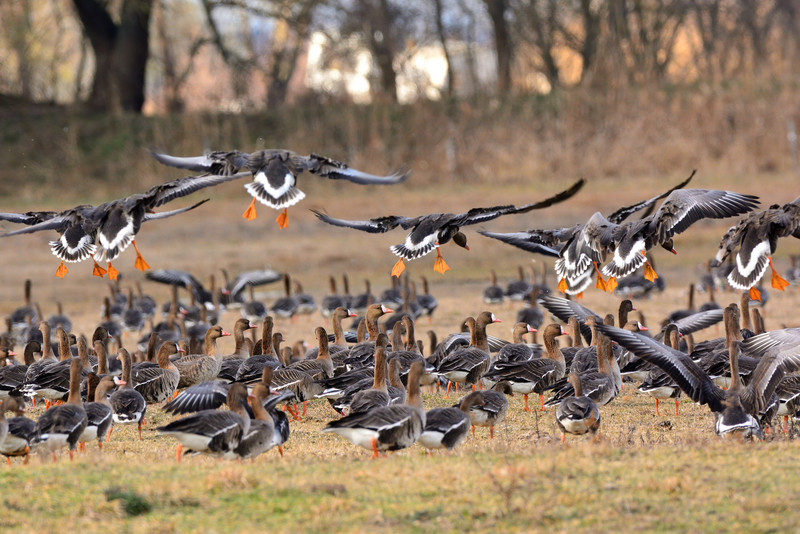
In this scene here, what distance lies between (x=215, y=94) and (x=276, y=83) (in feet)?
9.04

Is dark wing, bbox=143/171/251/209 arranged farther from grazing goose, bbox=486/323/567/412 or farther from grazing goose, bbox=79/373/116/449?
grazing goose, bbox=486/323/567/412

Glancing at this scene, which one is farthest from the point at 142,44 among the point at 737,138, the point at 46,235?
the point at 737,138

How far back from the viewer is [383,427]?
31.5 feet

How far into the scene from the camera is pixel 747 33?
160ft

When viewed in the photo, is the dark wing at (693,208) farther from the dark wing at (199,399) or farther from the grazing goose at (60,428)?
the grazing goose at (60,428)

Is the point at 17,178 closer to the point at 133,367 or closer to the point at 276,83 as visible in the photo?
the point at 276,83

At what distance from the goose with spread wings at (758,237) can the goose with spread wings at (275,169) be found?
3717 millimetres

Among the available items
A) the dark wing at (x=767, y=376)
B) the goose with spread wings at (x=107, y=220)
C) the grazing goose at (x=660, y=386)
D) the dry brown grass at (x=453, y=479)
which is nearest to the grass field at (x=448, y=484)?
the dry brown grass at (x=453, y=479)

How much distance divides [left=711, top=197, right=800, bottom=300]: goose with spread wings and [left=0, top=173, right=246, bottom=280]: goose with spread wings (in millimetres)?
5332

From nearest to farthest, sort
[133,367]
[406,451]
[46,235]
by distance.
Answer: [406,451] → [133,367] → [46,235]

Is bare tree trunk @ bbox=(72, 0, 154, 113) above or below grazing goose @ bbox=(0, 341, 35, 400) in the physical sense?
above

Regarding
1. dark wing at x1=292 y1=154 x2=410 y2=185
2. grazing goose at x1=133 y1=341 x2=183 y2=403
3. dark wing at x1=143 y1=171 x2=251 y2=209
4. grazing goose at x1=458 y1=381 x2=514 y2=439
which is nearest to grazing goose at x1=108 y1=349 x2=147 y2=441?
grazing goose at x1=133 y1=341 x2=183 y2=403

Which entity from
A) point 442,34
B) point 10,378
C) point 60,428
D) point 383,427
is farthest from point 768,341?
point 442,34

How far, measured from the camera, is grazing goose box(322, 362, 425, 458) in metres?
9.60
